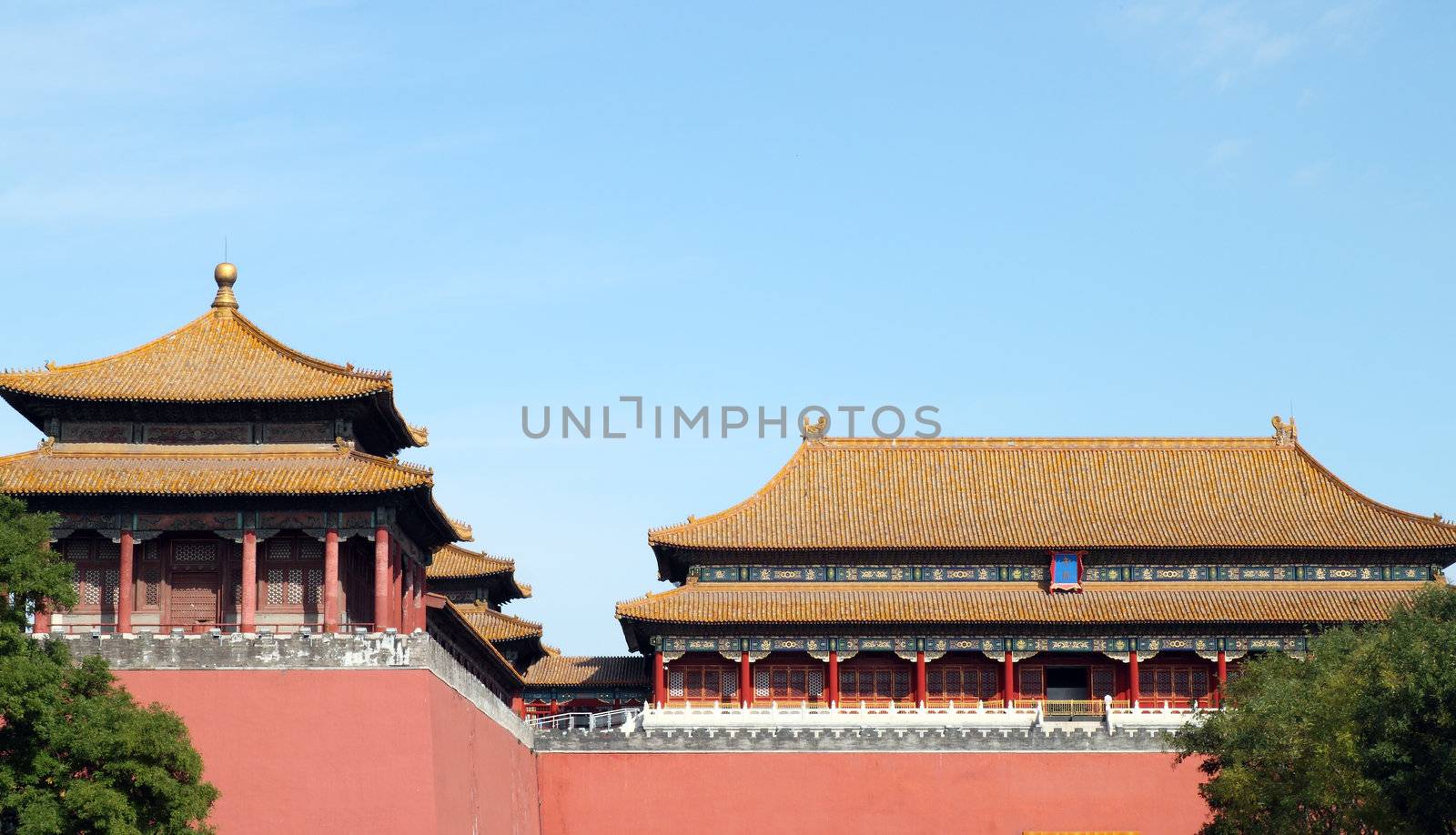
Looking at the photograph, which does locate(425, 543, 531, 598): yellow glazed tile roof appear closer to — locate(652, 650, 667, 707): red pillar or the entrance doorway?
locate(652, 650, 667, 707): red pillar

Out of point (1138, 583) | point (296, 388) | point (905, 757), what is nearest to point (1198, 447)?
point (1138, 583)

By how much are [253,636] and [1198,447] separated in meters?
26.7

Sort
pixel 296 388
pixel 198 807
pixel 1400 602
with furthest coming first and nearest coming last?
pixel 1400 602 < pixel 296 388 < pixel 198 807

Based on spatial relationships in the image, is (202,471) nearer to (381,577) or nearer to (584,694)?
(381,577)

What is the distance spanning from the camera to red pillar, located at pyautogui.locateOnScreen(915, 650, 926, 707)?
154 ft

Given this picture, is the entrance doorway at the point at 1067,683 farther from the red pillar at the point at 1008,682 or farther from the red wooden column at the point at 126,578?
the red wooden column at the point at 126,578

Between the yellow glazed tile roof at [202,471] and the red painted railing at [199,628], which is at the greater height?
the yellow glazed tile roof at [202,471]

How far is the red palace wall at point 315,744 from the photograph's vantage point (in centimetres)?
3266

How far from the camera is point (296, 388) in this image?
37.2 metres

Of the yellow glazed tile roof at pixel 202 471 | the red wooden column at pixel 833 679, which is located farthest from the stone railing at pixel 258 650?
the red wooden column at pixel 833 679

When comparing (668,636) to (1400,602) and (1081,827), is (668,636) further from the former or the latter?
(1400,602)

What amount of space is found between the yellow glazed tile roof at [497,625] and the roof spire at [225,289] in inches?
454

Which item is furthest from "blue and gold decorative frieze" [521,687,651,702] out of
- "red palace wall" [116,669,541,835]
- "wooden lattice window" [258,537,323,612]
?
"red palace wall" [116,669,541,835]

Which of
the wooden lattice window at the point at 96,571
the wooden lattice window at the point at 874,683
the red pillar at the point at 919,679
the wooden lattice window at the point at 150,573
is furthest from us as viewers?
the wooden lattice window at the point at 874,683
